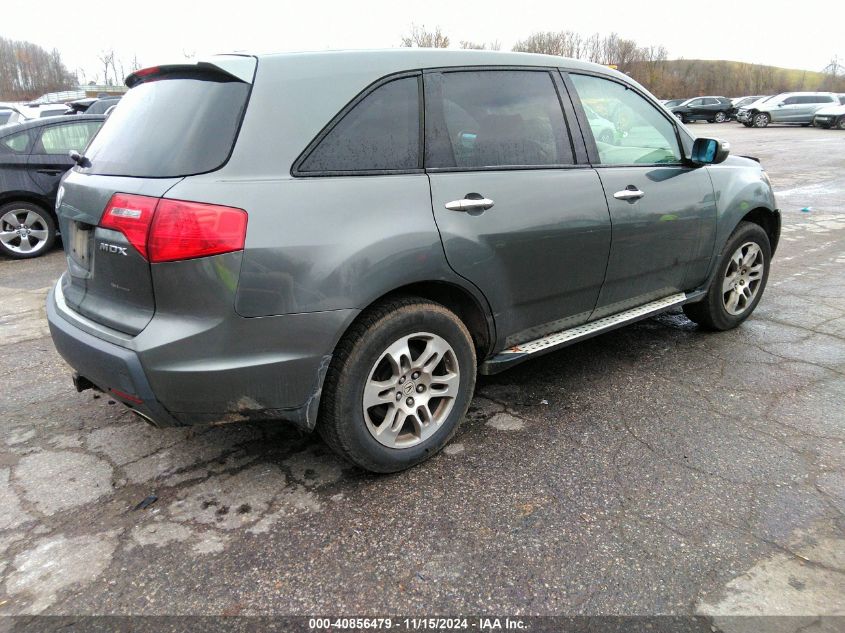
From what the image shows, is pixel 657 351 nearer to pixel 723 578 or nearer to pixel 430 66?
pixel 723 578

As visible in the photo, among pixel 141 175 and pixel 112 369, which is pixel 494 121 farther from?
pixel 112 369

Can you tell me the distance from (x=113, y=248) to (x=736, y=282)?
3972 mm

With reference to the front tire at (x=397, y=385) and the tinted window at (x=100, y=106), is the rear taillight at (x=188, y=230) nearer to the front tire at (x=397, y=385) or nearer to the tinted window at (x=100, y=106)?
the front tire at (x=397, y=385)

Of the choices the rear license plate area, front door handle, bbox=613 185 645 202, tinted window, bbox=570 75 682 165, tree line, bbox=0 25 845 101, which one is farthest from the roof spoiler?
tree line, bbox=0 25 845 101

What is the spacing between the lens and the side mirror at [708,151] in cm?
370

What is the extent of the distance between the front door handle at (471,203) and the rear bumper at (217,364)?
0.66 meters

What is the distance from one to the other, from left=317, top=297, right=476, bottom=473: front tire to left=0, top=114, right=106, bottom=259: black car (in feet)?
19.6

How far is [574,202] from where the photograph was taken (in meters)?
3.10

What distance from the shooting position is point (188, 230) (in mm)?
2141

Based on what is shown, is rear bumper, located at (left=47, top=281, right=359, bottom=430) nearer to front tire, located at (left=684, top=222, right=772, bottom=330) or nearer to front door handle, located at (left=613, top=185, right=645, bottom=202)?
front door handle, located at (left=613, top=185, right=645, bottom=202)

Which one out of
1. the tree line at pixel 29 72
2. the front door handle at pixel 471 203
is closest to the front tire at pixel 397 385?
the front door handle at pixel 471 203

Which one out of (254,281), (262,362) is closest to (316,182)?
(254,281)

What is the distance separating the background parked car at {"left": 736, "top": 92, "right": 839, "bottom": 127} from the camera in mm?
30219

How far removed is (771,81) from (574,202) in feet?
223
